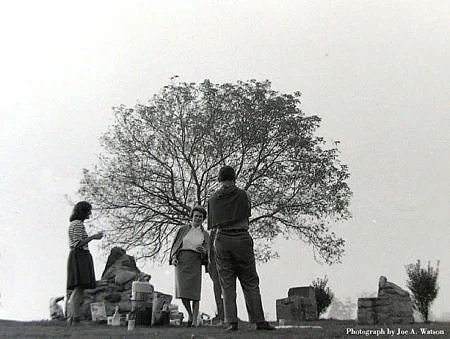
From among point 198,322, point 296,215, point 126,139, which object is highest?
point 126,139

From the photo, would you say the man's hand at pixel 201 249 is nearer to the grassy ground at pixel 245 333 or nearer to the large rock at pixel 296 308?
the grassy ground at pixel 245 333

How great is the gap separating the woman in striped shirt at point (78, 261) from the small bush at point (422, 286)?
6.44m

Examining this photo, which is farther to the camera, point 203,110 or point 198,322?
point 203,110

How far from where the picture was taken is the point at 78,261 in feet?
28.9

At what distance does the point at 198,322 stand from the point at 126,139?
11.6 m

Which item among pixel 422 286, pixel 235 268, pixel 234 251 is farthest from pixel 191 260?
pixel 422 286

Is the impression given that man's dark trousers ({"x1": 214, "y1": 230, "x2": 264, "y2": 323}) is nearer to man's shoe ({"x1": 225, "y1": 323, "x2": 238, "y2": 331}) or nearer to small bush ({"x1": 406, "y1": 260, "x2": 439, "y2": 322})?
man's shoe ({"x1": 225, "y1": 323, "x2": 238, "y2": 331})

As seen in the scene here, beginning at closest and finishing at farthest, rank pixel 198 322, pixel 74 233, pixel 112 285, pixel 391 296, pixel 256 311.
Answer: pixel 256 311 → pixel 74 233 → pixel 198 322 → pixel 391 296 → pixel 112 285

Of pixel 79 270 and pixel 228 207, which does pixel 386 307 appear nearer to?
pixel 228 207

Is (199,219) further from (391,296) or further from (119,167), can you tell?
(119,167)

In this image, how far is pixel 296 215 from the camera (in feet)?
64.9

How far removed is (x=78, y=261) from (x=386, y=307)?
4.69 meters

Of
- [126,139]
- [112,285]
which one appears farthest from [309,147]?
[112,285]

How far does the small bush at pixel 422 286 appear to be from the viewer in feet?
40.0
